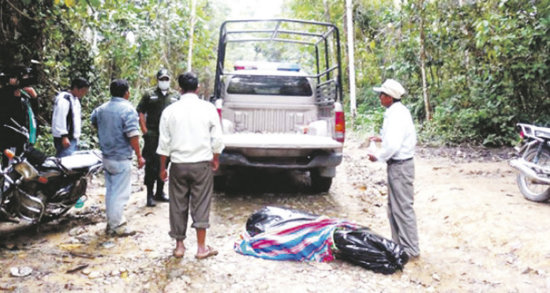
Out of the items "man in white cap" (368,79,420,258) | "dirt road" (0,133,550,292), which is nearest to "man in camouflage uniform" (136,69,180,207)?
"dirt road" (0,133,550,292)

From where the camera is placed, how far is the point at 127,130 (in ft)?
13.2

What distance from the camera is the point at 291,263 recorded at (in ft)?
11.6

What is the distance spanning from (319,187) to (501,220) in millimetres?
2418

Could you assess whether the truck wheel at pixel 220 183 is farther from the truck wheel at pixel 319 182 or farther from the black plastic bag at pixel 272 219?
the black plastic bag at pixel 272 219

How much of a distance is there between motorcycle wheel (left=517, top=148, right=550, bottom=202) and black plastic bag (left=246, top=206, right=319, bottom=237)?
2.84 metres

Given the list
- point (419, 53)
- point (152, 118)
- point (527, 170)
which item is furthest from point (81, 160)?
point (419, 53)

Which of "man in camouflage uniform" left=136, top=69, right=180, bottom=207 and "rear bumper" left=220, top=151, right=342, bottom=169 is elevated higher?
"man in camouflage uniform" left=136, top=69, right=180, bottom=207

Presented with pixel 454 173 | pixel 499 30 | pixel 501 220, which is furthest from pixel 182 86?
pixel 499 30

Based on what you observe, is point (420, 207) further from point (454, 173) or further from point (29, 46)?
point (29, 46)

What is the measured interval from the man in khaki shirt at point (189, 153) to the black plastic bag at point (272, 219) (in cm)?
48

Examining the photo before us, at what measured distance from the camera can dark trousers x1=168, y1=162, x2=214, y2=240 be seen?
3471 mm

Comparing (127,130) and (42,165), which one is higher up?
(127,130)

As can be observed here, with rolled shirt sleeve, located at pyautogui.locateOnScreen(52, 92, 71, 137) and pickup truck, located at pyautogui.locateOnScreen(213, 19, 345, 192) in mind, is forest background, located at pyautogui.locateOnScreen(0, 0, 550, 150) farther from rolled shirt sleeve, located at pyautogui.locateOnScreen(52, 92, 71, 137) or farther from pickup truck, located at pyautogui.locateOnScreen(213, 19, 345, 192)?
pickup truck, located at pyautogui.locateOnScreen(213, 19, 345, 192)

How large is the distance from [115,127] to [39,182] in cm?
90
